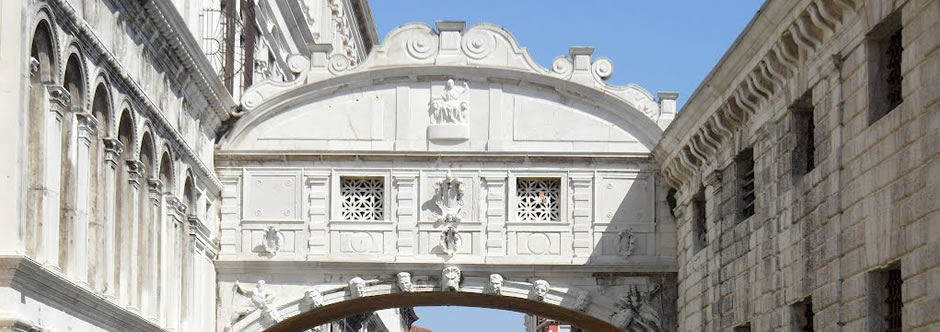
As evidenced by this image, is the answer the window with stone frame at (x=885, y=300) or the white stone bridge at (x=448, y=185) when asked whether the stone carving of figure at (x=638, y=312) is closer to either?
the white stone bridge at (x=448, y=185)

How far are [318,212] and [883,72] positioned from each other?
12.2 meters

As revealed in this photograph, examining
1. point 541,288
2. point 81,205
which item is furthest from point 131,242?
point 541,288

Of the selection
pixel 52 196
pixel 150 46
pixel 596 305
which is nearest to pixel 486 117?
pixel 596 305

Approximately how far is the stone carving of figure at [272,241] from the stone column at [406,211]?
68.3 inches

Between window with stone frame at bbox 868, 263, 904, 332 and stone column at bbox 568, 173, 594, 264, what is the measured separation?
424 inches

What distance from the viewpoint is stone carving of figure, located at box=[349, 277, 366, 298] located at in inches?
1011

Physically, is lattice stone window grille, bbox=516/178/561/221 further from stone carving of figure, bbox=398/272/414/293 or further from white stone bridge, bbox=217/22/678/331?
stone carving of figure, bbox=398/272/414/293

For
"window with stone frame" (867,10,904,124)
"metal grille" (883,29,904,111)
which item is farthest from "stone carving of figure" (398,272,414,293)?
"metal grille" (883,29,904,111)

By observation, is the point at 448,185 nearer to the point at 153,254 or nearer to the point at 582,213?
the point at 582,213

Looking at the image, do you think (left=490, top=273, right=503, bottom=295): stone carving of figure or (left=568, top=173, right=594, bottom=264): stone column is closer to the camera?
(left=490, top=273, right=503, bottom=295): stone carving of figure

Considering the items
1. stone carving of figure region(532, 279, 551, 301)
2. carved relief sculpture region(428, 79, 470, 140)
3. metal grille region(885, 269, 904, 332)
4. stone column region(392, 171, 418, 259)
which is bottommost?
metal grille region(885, 269, 904, 332)

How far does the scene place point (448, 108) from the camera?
85.5 ft

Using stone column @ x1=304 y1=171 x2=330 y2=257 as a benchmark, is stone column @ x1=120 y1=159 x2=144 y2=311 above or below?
below

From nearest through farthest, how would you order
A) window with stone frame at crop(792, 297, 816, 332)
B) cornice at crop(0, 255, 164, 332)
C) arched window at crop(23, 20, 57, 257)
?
cornice at crop(0, 255, 164, 332) → arched window at crop(23, 20, 57, 257) → window with stone frame at crop(792, 297, 816, 332)
